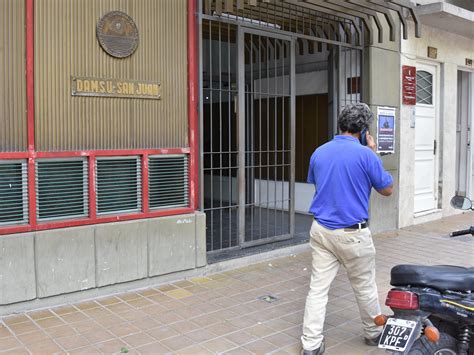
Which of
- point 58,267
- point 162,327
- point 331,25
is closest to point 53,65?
point 58,267

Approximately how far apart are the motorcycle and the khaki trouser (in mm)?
470

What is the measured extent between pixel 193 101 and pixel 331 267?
265 cm

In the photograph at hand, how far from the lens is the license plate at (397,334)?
2.72m

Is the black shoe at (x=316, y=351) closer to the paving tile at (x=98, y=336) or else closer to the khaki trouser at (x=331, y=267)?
the khaki trouser at (x=331, y=267)

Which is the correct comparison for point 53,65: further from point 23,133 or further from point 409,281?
point 409,281

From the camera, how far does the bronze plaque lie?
15.3 feet

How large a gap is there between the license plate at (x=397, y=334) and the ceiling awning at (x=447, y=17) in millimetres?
5813

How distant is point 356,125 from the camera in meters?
3.50

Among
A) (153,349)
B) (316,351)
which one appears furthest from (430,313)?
(153,349)

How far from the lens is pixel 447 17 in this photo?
8070mm

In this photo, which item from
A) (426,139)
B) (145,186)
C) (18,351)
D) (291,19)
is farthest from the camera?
(426,139)

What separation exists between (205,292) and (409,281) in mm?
2515

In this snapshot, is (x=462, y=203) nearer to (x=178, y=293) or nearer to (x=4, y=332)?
(x=178, y=293)

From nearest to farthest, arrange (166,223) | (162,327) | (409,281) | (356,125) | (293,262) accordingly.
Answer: (409,281), (356,125), (162,327), (166,223), (293,262)
